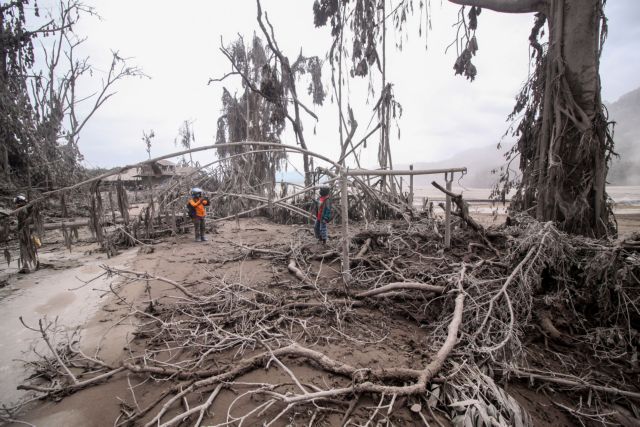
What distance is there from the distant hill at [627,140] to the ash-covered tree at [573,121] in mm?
11436

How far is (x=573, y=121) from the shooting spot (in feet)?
11.9

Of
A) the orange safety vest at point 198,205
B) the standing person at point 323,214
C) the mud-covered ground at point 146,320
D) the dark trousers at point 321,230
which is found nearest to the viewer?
the mud-covered ground at point 146,320

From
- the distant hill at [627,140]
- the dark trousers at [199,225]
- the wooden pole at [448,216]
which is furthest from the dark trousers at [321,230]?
the distant hill at [627,140]

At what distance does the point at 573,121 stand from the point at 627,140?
5999 centimetres

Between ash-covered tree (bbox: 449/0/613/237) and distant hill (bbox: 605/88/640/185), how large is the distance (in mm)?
11436

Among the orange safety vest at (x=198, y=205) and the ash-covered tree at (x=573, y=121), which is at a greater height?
the ash-covered tree at (x=573, y=121)

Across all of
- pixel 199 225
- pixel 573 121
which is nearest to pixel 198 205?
pixel 199 225

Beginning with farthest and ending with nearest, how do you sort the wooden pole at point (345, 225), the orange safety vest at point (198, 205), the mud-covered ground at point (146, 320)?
1. the orange safety vest at point (198, 205)
2. the wooden pole at point (345, 225)
3. the mud-covered ground at point (146, 320)

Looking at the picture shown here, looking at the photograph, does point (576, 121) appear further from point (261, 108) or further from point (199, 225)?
point (261, 108)

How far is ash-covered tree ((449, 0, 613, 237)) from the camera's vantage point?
138 inches

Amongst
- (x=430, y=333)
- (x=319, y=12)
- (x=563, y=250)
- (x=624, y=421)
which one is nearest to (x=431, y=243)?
(x=563, y=250)

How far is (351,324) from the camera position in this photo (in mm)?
2988

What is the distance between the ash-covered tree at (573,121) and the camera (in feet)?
11.5

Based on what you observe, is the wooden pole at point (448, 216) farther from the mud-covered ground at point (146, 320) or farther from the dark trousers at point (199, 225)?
the dark trousers at point (199, 225)
